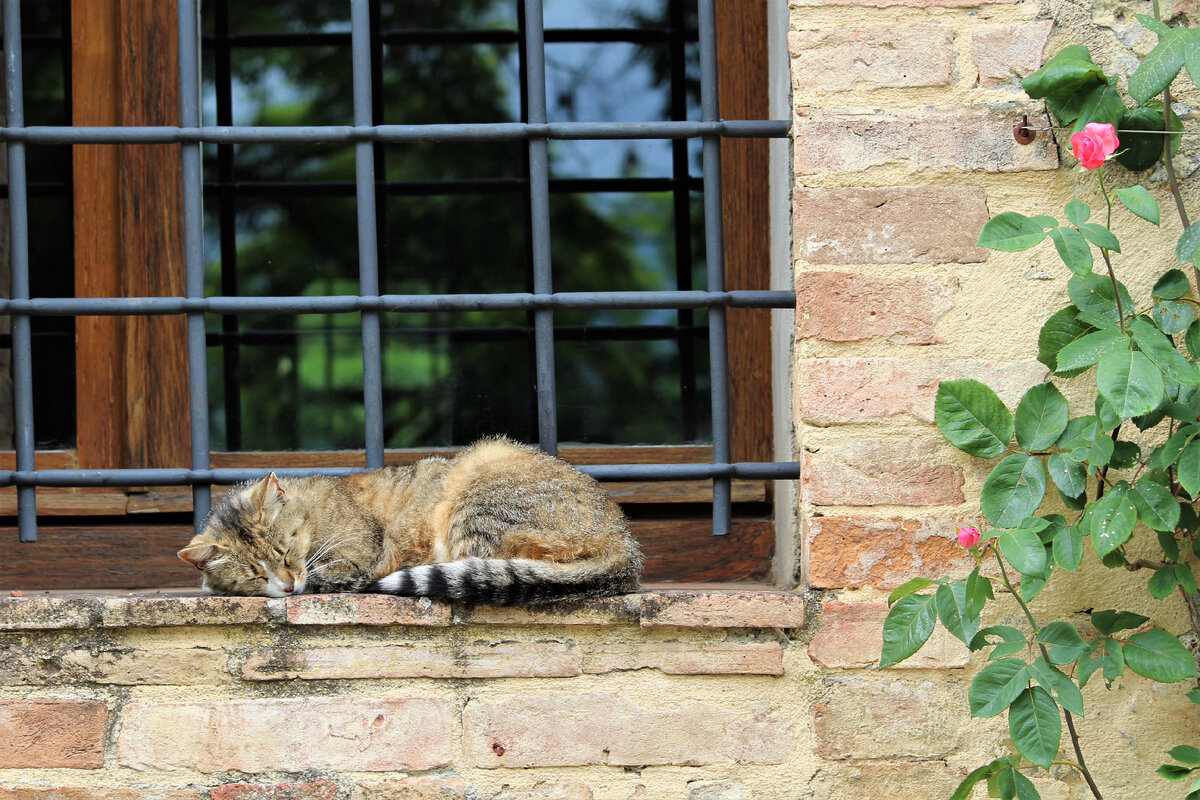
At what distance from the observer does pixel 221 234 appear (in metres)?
3.06

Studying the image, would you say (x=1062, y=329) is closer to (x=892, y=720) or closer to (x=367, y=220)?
(x=892, y=720)

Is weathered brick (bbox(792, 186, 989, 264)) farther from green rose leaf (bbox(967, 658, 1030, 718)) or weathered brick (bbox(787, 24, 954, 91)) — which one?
green rose leaf (bbox(967, 658, 1030, 718))

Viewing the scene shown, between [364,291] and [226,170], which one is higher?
[226,170]

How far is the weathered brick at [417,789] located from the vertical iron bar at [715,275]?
788 millimetres

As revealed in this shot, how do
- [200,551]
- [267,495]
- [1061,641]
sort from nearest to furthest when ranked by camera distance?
[1061,641], [200,551], [267,495]

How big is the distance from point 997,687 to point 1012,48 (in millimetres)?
1314

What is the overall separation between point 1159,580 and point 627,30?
2.22m

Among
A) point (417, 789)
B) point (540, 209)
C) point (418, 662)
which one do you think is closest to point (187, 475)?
point (418, 662)

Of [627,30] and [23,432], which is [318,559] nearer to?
[23,432]

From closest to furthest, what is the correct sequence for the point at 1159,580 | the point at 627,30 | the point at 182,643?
1. the point at 1159,580
2. the point at 182,643
3. the point at 627,30

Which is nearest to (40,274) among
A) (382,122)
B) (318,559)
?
(382,122)

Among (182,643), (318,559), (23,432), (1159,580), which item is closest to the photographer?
(1159,580)

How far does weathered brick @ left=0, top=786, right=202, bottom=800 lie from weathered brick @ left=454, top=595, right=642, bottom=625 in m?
0.66

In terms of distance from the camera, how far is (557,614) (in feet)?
6.43
